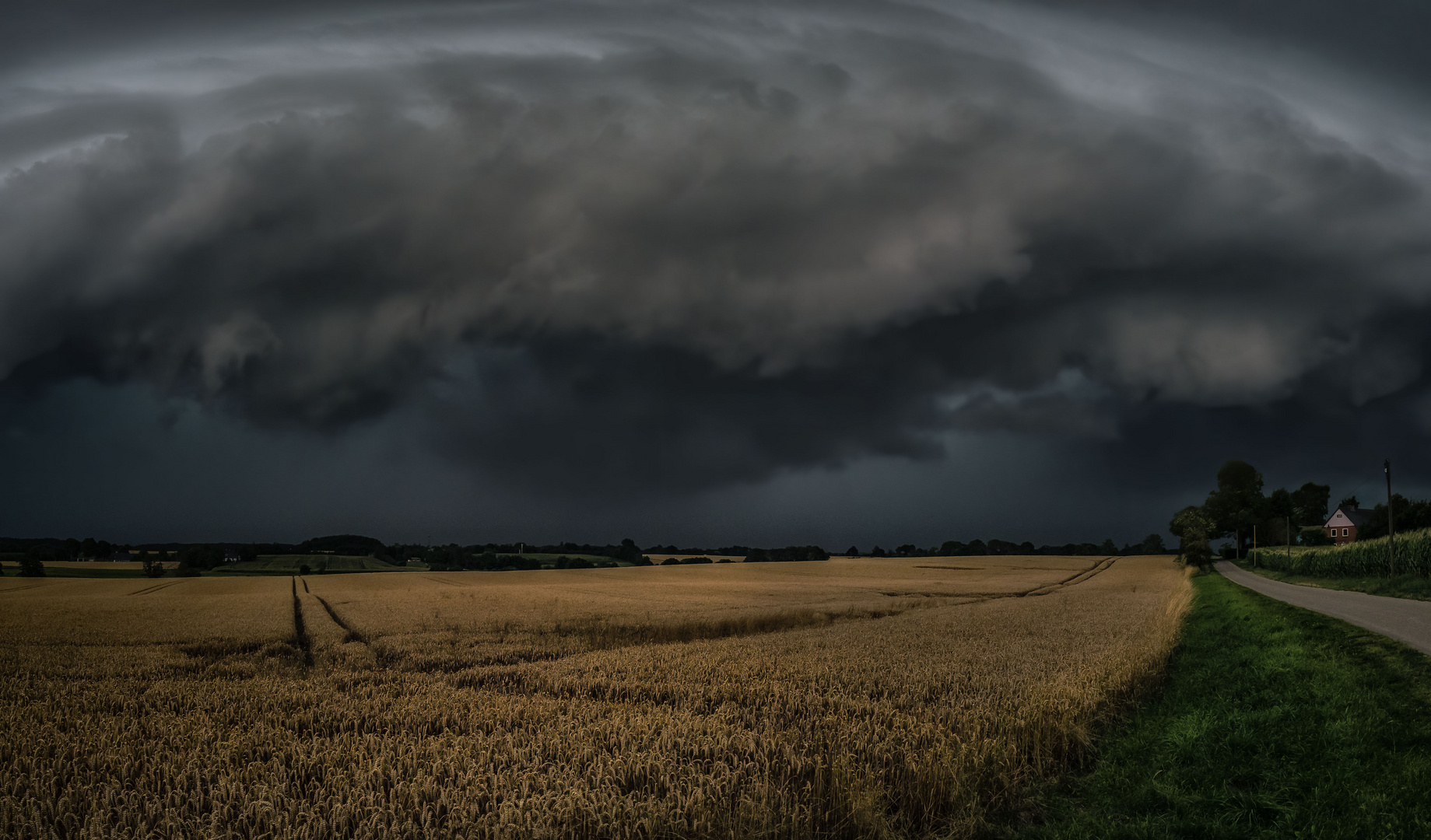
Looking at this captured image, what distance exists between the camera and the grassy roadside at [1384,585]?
1336 inches

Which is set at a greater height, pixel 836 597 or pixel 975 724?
pixel 975 724

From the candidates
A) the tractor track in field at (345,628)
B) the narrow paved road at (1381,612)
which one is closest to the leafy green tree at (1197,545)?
the narrow paved road at (1381,612)

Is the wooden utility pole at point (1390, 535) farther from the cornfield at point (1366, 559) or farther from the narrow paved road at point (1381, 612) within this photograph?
the narrow paved road at point (1381, 612)

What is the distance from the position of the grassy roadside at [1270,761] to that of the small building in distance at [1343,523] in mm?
166452

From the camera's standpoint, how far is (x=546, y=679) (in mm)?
12844

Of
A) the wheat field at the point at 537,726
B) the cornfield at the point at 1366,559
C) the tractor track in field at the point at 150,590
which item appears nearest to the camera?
the wheat field at the point at 537,726

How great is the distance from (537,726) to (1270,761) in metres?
9.18

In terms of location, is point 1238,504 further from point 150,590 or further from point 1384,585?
point 150,590

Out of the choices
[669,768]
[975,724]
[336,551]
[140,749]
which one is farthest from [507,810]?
[336,551]

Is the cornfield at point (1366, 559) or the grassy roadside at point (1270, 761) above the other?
the grassy roadside at point (1270, 761)

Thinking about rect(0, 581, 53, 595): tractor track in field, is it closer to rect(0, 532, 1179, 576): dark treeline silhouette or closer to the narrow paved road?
rect(0, 532, 1179, 576): dark treeline silhouette

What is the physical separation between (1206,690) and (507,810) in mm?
13820

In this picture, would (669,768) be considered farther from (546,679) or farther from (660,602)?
(660,602)

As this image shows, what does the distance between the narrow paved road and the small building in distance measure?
137 meters
